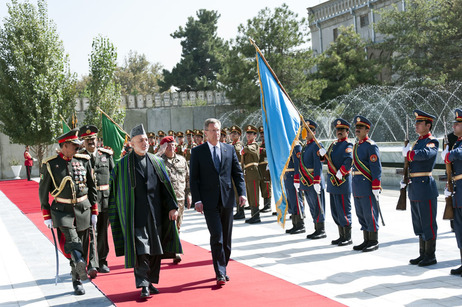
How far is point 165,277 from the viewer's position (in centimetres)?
740

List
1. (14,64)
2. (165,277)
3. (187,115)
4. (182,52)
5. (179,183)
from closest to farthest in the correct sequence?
(165,277)
(179,183)
(14,64)
(187,115)
(182,52)

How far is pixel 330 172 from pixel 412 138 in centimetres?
2060

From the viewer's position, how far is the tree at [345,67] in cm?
3139

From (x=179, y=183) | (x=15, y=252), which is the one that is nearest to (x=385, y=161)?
(x=179, y=183)

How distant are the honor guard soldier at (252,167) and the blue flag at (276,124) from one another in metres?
3.41

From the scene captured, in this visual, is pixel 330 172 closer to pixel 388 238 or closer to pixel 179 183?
pixel 388 238

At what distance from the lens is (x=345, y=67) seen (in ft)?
104

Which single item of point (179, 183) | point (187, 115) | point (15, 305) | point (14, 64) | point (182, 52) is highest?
point (182, 52)

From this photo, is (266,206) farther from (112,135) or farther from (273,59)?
(273,59)

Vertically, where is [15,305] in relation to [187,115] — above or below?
below

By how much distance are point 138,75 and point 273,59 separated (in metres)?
31.6

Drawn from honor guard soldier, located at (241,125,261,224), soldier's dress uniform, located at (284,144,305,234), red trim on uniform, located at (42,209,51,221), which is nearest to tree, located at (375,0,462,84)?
honor guard soldier, located at (241,125,261,224)

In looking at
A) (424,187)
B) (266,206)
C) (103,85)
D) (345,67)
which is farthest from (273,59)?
(424,187)

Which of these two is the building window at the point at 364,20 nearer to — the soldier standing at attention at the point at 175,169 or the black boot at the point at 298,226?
the black boot at the point at 298,226
